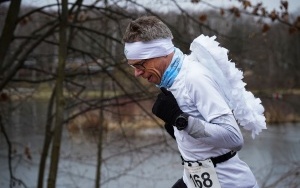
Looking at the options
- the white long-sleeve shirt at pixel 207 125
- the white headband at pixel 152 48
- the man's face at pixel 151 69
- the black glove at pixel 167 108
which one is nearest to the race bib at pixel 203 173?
the white long-sleeve shirt at pixel 207 125

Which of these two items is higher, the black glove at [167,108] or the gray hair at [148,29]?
the gray hair at [148,29]

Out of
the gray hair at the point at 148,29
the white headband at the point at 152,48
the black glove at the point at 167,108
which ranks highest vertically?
the gray hair at the point at 148,29

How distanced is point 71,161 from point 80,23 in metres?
3.38

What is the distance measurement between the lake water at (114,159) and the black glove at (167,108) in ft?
22.3

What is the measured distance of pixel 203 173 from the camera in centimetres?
269

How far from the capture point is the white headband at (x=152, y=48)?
8.80ft

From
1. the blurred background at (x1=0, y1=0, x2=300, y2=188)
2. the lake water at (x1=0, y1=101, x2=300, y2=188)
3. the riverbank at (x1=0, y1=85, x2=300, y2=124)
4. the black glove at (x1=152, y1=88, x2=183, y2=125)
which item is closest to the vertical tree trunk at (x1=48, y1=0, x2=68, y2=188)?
the blurred background at (x1=0, y1=0, x2=300, y2=188)

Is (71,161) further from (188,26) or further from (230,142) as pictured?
(230,142)

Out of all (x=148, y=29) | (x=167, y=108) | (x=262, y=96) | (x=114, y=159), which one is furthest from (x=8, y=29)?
(x=167, y=108)

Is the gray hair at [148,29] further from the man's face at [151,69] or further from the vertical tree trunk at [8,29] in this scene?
the vertical tree trunk at [8,29]

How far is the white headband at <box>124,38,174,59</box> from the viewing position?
8.80ft

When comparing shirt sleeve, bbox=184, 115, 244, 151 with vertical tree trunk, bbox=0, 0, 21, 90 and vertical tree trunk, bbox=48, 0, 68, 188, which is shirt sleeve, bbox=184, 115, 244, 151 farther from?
vertical tree trunk, bbox=0, 0, 21, 90

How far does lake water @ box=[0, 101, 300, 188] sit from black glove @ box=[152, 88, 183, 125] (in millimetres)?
6791

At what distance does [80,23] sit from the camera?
384 inches
